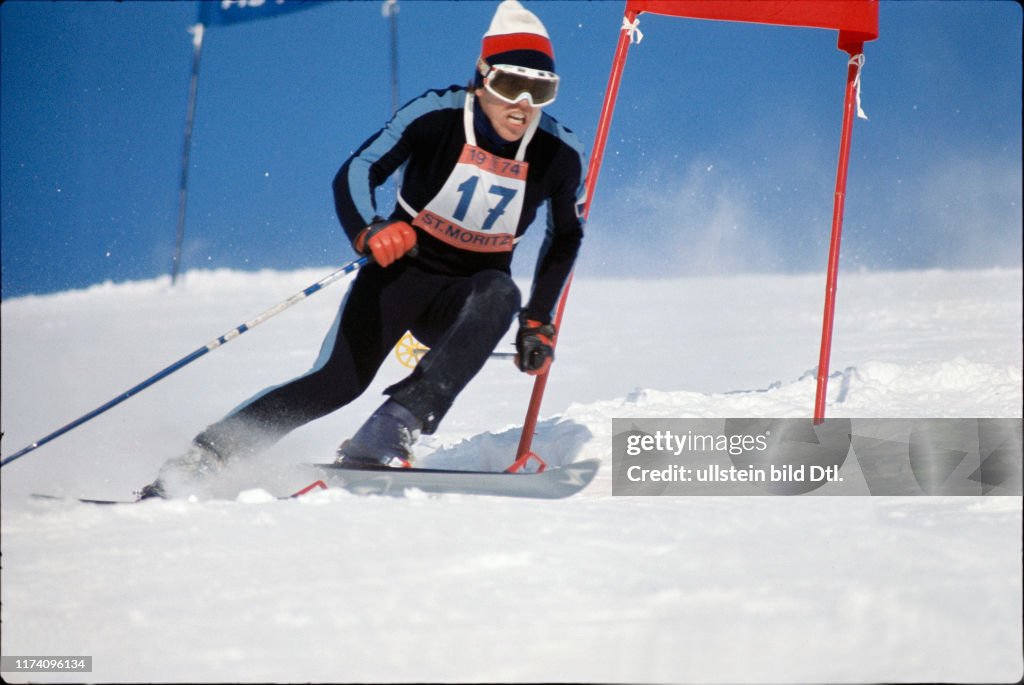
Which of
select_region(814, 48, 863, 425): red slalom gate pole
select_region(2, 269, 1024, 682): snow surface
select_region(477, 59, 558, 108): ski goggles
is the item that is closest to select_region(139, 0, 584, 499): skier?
Result: select_region(477, 59, 558, 108): ski goggles

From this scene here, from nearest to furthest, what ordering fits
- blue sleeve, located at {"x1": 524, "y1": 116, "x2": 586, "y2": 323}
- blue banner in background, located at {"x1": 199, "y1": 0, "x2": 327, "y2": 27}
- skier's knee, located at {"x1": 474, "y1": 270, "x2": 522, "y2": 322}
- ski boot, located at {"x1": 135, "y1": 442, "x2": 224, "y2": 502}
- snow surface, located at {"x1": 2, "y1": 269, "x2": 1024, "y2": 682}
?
snow surface, located at {"x1": 2, "y1": 269, "x2": 1024, "y2": 682}, ski boot, located at {"x1": 135, "y1": 442, "x2": 224, "y2": 502}, skier's knee, located at {"x1": 474, "y1": 270, "x2": 522, "y2": 322}, blue sleeve, located at {"x1": 524, "y1": 116, "x2": 586, "y2": 323}, blue banner in background, located at {"x1": 199, "y1": 0, "x2": 327, "y2": 27}

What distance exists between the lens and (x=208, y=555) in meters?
1.48

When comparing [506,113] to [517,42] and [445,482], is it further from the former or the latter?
[445,482]

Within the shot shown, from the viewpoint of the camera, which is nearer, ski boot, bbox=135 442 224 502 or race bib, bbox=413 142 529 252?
ski boot, bbox=135 442 224 502

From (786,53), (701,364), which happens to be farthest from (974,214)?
(701,364)

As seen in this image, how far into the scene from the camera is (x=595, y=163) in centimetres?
Result: 269

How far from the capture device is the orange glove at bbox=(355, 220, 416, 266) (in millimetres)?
2121

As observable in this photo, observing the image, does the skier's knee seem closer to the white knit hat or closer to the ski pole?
the ski pole

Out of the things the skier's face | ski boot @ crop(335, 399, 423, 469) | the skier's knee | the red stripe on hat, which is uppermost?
the red stripe on hat

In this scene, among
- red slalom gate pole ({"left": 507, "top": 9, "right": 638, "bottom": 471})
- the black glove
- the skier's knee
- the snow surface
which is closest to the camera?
the snow surface

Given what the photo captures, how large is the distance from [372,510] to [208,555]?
12.4 inches

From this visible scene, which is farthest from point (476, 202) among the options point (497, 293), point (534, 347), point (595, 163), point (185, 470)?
point (185, 470)

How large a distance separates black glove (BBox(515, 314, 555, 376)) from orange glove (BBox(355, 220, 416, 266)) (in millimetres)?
370

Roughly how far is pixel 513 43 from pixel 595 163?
53 cm
